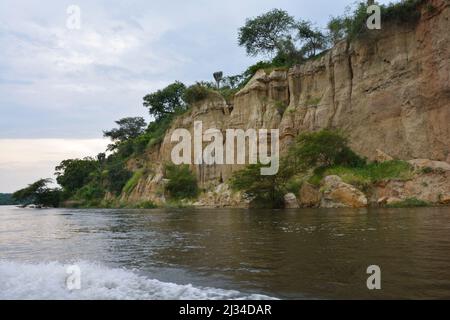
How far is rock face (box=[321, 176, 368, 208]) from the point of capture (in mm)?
30688

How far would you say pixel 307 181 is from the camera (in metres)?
35.5

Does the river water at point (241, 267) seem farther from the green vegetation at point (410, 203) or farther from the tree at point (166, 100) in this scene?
the tree at point (166, 100)

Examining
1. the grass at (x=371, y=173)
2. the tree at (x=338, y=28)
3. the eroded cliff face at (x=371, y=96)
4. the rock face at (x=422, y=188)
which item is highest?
the tree at (x=338, y=28)

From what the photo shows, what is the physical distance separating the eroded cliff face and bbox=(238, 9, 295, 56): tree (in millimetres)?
7586

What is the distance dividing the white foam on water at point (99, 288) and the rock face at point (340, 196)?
25611 millimetres

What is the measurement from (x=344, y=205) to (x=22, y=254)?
80.3ft

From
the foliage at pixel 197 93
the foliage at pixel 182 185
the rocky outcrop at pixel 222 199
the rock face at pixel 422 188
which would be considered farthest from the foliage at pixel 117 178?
the rock face at pixel 422 188

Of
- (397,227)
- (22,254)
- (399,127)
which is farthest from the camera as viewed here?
(399,127)

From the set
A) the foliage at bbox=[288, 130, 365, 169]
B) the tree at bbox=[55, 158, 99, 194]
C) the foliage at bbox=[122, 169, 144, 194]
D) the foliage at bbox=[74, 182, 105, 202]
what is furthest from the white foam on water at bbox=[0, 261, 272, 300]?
the tree at bbox=[55, 158, 99, 194]

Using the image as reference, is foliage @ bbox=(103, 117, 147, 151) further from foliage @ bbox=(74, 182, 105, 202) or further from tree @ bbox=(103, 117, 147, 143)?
foliage @ bbox=(74, 182, 105, 202)

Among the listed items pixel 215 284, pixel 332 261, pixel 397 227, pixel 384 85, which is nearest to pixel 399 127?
pixel 384 85

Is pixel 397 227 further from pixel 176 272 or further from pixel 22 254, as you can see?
pixel 22 254

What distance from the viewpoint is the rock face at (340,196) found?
30688 mm

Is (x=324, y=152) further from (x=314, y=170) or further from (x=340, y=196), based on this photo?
(x=340, y=196)
